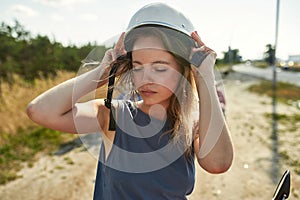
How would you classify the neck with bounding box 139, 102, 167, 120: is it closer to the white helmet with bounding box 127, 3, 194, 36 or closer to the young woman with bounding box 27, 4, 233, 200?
the young woman with bounding box 27, 4, 233, 200

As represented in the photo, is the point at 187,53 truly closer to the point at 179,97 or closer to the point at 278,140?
the point at 179,97

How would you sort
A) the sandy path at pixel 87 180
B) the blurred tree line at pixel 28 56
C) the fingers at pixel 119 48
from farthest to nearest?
the blurred tree line at pixel 28 56 → the sandy path at pixel 87 180 → the fingers at pixel 119 48

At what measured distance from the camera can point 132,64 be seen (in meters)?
1.30

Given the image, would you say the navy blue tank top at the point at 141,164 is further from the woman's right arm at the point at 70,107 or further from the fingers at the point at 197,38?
the fingers at the point at 197,38

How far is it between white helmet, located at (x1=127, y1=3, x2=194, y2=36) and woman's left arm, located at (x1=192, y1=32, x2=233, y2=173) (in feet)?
0.20

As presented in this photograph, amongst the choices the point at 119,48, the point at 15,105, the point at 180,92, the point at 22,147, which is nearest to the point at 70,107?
the point at 119,48

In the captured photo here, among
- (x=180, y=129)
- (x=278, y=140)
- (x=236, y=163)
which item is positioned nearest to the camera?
(x=180, y=129)

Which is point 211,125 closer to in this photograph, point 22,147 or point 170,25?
point 170,25

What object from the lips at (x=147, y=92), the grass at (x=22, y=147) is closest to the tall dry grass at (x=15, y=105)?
the grass at (x=22, y=147)

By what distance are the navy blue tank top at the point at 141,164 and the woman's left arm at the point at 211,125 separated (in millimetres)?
104

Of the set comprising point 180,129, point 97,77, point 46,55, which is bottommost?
point 46,55

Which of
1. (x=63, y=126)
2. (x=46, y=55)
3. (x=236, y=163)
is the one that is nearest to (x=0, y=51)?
(x=46, y=55)

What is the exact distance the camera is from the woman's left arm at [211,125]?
1255 mm

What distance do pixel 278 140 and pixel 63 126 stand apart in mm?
6802
